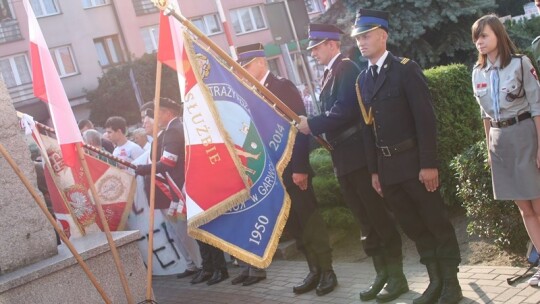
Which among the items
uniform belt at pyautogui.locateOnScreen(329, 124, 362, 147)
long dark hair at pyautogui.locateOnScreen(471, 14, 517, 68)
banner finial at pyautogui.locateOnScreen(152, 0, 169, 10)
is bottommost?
uniform belt at pyautogui.locateOnScreen(329, 124, 362, 147)

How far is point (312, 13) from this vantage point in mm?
41062

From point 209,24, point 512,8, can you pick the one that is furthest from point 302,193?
point 209,24

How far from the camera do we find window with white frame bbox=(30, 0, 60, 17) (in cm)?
3148

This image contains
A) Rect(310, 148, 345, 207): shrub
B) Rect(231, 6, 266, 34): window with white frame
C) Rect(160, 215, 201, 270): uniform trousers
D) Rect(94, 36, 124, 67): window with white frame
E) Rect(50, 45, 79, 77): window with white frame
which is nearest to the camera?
Rect(310, 148, 345, 207): shrub

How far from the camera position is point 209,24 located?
3725cm

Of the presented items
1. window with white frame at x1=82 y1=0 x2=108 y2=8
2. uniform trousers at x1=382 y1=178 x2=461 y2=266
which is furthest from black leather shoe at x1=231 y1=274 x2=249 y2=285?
window with white frame at x1=82 y1=0 x2=108 y2=8

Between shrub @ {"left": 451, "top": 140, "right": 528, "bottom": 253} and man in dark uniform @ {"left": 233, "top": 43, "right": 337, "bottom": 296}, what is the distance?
130 cm

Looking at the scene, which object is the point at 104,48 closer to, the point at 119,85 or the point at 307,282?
the point at 119,85

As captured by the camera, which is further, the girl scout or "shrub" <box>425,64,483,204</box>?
"shrub" <box>425,64,483,204</box>

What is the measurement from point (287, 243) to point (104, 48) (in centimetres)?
2894

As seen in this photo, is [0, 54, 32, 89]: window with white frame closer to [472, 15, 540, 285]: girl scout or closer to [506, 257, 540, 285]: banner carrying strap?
[472, 15, 540, 285]: girl scout

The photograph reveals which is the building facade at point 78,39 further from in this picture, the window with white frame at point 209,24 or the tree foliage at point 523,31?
the tree foliage at point 523,31

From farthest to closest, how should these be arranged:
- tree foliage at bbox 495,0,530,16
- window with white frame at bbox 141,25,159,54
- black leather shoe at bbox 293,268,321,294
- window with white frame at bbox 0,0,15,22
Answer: window with white frame at bbox 141,25,159,54
tree foliage at bbox 495,0,530,16
window with white frame at bbox 0,0,15,22
black leather shoe at bbox 293,268,321,294

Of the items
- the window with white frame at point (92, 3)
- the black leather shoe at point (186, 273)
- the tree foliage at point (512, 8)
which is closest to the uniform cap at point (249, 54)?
the black leather shoe at point (186, 273)
